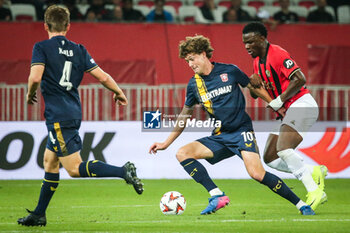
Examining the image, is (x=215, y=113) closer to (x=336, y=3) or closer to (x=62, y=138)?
(x=62, y=138)

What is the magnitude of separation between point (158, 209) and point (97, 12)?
8.68 m

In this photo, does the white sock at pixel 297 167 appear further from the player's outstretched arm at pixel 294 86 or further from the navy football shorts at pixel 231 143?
the player's outstretched arm at pixel 294 86

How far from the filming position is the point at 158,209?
8.38 metres

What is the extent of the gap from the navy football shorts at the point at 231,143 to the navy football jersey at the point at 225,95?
0.29 feet

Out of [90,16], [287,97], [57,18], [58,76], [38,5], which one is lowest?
[287,97]

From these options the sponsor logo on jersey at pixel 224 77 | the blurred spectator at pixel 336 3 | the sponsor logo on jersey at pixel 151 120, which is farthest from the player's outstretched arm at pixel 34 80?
the blurred spectator at pixel 336 3

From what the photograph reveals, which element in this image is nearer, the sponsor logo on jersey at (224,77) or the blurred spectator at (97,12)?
the sponsor logo on jersey at (224,77)

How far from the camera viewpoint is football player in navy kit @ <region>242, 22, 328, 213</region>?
7699 mm

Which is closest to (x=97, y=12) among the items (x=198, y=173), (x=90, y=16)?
(x=90, y=16)

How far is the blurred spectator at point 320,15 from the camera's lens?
54.7 ft

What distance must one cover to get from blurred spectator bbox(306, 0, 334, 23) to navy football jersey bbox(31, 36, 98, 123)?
36.5 ft

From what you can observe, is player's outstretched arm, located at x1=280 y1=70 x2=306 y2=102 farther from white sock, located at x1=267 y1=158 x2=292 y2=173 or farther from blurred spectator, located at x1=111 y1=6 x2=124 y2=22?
blurred spectator, located at x1=111 y1=6 x2=124 y2=22

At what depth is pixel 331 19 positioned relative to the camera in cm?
1670

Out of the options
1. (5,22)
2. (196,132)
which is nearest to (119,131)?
(196,132)
